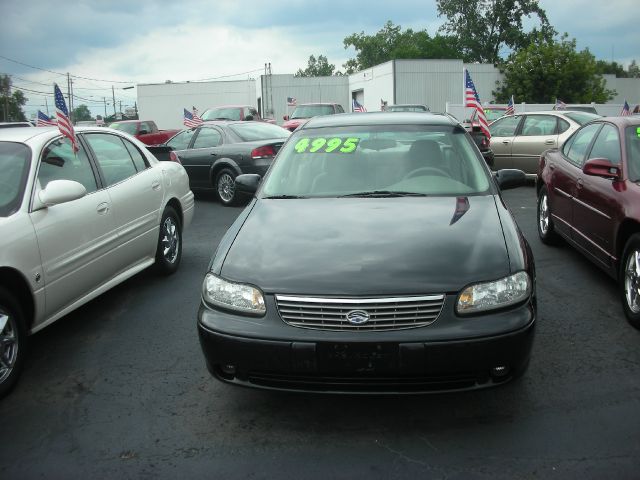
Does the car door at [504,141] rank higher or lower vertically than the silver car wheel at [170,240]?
higher

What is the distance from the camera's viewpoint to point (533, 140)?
39.9ft

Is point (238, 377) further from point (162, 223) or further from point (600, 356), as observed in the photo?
point (162, 223)

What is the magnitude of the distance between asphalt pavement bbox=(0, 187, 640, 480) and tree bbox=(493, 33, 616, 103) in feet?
109

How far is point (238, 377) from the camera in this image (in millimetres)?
3180

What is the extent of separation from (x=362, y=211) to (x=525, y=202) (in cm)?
754

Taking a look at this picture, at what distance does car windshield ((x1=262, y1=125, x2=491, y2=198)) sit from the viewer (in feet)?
13.9

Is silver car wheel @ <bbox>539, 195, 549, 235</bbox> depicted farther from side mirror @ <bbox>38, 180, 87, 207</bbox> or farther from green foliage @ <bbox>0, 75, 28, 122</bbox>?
green foliage @ <bbox>0, 75, 28, 122</bbox>

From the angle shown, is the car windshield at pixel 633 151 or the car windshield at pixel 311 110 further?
the car windshield at pixel 311 110

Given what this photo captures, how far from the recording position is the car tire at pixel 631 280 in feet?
14.7

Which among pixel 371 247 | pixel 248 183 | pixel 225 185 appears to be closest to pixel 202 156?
pixel 225 185

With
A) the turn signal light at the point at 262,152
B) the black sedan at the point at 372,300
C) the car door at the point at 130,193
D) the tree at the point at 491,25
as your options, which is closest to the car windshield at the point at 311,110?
the turn signal light at the point at 262,152

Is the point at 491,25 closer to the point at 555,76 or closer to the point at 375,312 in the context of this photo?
the point at 555,76

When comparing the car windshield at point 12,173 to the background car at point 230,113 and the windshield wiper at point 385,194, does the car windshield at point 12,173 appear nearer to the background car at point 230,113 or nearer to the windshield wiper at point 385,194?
the windshield wiper at point 385,194

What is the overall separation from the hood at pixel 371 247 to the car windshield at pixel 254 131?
7851 millimetres
